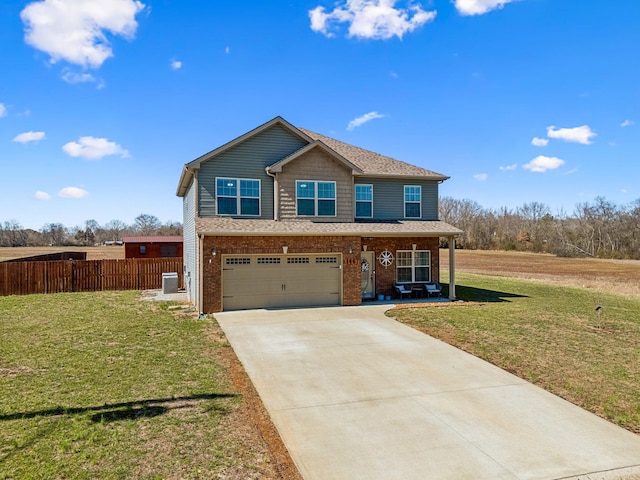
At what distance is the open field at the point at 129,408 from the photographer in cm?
466

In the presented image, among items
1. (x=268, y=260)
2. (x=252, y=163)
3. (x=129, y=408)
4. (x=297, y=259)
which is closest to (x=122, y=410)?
(x=129, y=408)

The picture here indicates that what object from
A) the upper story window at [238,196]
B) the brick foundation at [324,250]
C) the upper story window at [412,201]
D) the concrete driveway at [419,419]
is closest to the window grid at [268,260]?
the brick foundation at [324,250]

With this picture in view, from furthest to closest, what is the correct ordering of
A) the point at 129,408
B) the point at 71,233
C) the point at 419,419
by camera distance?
the point at 71,233
the point at 129,408
the point at 419,419

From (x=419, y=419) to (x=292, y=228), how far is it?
9.85m

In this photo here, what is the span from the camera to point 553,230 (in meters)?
78.7

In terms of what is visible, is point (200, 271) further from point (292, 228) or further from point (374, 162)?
point (374, 162)

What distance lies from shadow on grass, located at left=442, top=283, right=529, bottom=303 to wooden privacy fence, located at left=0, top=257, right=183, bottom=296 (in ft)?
45.6

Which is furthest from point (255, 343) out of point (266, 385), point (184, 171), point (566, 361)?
point (184, 171)

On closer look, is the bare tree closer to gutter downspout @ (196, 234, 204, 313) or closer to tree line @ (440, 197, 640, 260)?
tree line @ (440, 197, 640, 260)

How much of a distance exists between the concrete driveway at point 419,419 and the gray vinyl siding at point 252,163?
265 inches

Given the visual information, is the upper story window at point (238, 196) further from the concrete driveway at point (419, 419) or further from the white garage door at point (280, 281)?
the concrete driveway at point (419, 419)

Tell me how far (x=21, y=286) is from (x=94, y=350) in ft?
42.3

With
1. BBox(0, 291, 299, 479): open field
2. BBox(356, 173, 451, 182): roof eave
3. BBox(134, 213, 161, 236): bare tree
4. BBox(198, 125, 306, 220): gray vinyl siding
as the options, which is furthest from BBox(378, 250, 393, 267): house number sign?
BBox(134, 213, 161, 236): bare tree

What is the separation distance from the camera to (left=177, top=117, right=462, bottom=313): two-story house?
14.6 m
